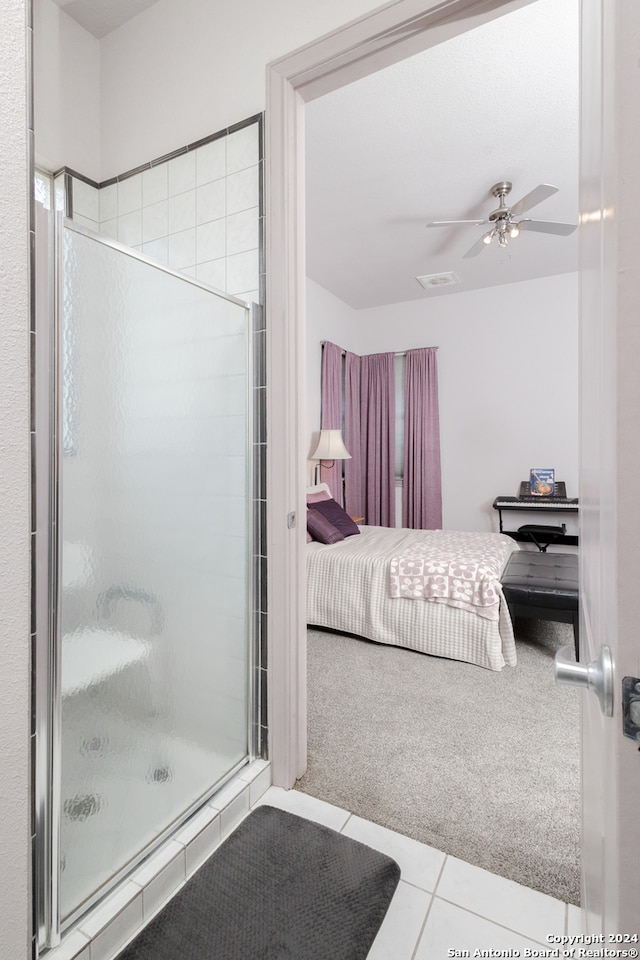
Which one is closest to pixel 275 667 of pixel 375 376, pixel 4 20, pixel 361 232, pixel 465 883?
pixel 465 883

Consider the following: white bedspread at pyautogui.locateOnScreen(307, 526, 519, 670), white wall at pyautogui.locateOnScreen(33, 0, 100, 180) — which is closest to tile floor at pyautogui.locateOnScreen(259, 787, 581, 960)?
white bedspread at pyautogui.locateOnScreen(307, 526, 519, 670)

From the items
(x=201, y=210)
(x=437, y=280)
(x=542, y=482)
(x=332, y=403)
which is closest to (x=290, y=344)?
(x=201, y=210)

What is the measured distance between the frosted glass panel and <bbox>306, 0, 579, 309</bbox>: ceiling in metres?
1.64

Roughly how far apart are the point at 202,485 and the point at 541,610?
6.86ft

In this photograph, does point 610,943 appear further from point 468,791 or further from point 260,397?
point 260,397

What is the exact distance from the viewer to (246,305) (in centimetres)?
163

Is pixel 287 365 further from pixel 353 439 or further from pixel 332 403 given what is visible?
pixel 353 439

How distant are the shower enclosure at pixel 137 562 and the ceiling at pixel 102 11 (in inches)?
55.4

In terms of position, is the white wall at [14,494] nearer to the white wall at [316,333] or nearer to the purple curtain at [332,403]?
the white wall at [316,333]

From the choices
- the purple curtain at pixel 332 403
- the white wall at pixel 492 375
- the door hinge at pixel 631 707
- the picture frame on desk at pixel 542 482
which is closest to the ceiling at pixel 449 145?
the white wall at pixel 492 375

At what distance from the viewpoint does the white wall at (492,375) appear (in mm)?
4766

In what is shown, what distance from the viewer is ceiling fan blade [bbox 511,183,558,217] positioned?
95.7 inches

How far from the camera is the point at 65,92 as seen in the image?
1968 millimetres

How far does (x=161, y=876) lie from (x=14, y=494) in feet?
3.50
